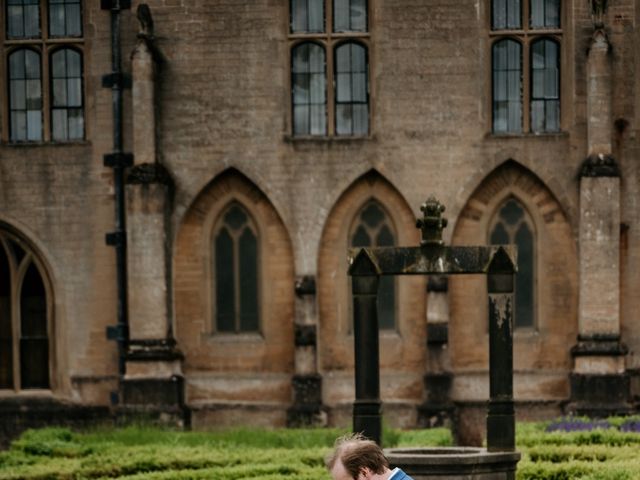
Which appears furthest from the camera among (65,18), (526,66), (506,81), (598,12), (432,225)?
(65,18)

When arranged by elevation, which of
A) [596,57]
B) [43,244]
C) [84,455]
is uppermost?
[596,57]

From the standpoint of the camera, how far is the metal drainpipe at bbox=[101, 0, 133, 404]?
27.4 metres

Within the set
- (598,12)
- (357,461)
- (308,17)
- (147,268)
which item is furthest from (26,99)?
(357,461)

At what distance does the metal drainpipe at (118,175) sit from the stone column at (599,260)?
8634mm

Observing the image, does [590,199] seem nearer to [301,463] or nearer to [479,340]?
[479,340]

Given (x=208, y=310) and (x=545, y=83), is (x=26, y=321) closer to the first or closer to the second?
(x=208, y=310)

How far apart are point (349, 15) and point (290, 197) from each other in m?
3.72

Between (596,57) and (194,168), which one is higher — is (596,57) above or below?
above

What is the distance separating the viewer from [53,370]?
28047mm

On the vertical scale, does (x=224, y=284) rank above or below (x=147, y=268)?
below

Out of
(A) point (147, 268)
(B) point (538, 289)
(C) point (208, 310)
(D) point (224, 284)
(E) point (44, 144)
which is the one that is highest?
(E) point (44, 144)

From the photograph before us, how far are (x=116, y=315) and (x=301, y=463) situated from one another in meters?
7.72

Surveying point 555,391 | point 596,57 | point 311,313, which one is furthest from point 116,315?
point 596,57

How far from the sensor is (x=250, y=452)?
73.6 ft
